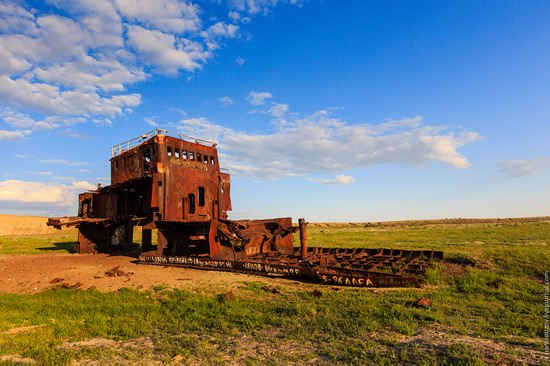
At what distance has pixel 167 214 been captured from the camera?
2041cm

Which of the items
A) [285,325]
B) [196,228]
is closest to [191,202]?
[196,228]

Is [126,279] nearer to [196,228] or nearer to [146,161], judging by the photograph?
[196,228]

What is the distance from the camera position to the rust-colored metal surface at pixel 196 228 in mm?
13281

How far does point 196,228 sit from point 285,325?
12.2 meters

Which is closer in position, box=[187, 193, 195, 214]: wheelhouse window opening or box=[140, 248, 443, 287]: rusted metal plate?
box=[140, 248, 443, 287]: rusted metal plate

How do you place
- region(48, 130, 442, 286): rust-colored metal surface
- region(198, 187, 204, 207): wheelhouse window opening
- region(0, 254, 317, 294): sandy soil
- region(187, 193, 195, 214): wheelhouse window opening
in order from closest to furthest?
region(0, 254, 317, 294): sandy soil < region(48, 130, 442, 286): rust-colored metal surface < region(187, 193, 195, 214): wheelhouse window opening < region(198, 187, 204, 207): wheelhouse window opening

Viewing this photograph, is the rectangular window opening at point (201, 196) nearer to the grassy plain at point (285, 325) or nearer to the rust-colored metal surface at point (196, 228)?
the rust-colored metal surface at point (196, 228)

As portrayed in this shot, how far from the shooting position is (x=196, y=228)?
1841 cm

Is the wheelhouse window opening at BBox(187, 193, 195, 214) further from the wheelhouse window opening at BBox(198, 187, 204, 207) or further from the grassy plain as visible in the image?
the grassy plain

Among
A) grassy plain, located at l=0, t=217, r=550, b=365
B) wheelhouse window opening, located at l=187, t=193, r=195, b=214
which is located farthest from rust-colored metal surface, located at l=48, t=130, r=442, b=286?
grassy plain, located at l=0, t=217, r=550, b=365

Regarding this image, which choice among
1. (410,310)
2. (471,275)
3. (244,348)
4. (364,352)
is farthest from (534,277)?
(244,348)

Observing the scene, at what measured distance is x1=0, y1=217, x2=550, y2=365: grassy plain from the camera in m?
5.50

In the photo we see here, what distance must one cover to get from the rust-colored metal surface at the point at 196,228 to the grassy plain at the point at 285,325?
2.27 meters

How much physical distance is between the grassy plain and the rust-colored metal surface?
227 centimetres
